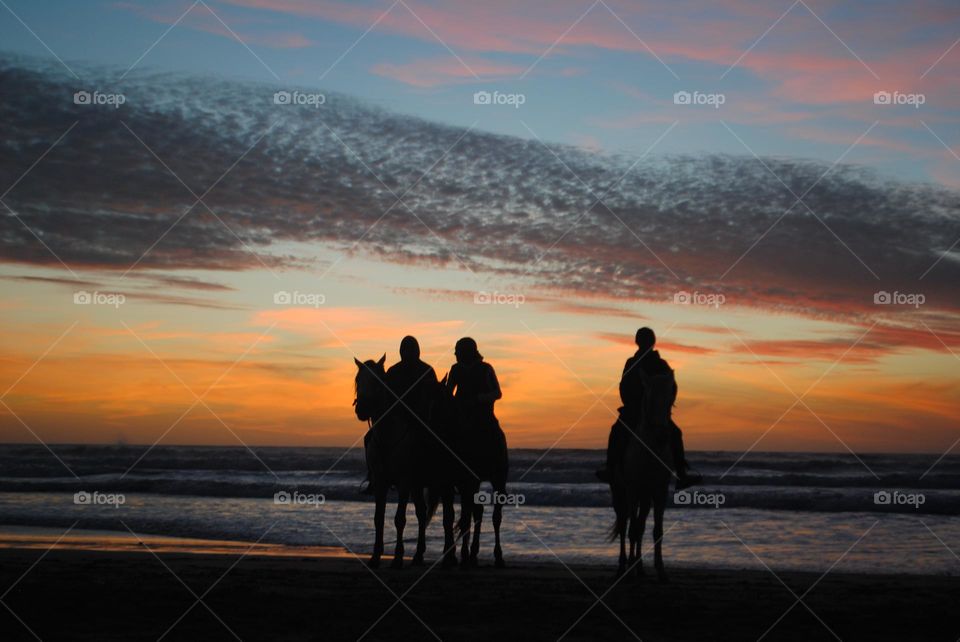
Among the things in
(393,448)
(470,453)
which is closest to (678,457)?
(470,453)

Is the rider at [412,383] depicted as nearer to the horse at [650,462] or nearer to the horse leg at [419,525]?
the horse leg at [419,525]

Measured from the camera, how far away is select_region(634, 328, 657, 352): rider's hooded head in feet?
35.0

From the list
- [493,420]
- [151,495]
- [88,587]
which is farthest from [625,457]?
[151,495]

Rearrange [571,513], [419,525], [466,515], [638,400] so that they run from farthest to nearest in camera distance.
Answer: [571,513]
[466,515]
[419,525]
[638,400]

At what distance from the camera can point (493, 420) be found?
11789 mm

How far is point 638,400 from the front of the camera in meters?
10.8

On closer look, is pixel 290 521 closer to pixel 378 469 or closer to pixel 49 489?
pixel 378 469

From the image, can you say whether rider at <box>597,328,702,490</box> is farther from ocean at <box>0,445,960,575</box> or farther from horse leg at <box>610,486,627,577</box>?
ocean at <box>0,445,960,575</box>

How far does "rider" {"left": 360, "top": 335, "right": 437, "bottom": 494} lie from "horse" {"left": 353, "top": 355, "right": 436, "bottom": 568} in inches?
1.8

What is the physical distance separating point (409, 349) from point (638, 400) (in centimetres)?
265

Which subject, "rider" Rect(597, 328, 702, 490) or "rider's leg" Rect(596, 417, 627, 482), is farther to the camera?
"rider's leg" Rect(596, 417, 627, 482)

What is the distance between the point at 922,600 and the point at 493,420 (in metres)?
4.94

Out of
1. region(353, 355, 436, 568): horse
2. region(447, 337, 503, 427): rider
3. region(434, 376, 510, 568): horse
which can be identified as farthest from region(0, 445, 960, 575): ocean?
region(447, 337, 503, 427): rider

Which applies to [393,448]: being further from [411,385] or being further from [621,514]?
[621,514]
